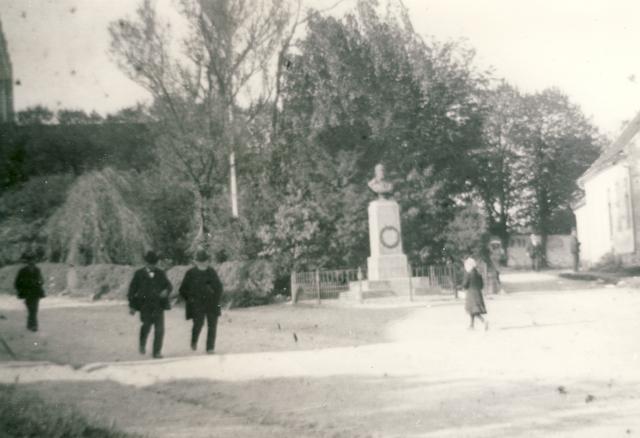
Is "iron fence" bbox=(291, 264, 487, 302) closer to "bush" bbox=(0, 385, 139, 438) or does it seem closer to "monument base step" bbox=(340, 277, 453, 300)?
"monument base step" bbox=(340, 277, 453, 300)

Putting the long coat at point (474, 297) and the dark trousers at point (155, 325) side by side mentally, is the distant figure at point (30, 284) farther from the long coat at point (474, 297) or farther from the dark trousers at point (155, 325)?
the long coat at point (474, 297)

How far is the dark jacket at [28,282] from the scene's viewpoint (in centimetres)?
498

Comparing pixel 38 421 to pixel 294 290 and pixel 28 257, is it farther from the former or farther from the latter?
pixel 294 290

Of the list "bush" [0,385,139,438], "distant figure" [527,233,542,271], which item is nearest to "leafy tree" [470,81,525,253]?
"distant figure" [527,233,542,271]

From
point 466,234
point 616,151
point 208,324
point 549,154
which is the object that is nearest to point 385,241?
point 466,234

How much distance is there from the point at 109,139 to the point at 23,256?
1.98m

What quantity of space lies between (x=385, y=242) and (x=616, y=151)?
10.5m

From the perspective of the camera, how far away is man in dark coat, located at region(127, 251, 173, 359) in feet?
20.5

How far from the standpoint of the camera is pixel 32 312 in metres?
5.29

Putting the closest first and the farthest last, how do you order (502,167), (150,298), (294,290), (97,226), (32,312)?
(32,312) → (150,298) → (97,226) → (294,290) → (502,167)

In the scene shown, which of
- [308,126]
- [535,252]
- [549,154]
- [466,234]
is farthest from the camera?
[549,154]

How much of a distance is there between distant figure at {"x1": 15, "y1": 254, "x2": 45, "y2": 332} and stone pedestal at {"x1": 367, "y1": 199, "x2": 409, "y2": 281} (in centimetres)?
1468

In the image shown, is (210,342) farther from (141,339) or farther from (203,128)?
(203,128)

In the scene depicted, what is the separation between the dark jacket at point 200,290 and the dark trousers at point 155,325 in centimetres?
27
